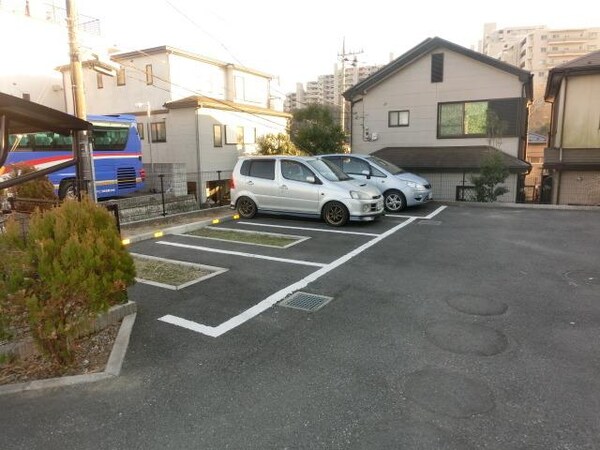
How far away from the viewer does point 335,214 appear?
10.1 meters

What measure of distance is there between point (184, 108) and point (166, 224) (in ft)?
37.2

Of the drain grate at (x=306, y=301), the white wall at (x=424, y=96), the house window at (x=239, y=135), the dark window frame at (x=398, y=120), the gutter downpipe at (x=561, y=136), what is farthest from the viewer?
the house window at (x=239, y=135)

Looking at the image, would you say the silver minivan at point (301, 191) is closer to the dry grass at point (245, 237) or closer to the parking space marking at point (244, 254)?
the dry grass at point (245, 237)

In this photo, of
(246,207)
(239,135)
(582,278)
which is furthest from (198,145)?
(582,278)

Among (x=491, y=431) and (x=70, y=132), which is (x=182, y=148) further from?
(x=491, y=431)

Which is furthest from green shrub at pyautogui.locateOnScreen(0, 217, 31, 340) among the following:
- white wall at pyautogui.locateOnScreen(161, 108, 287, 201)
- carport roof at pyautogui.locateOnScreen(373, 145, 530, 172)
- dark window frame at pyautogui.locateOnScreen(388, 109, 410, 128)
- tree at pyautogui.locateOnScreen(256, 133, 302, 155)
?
tree at pyautogui.locateOnScreen(256, 133, 302, 155)

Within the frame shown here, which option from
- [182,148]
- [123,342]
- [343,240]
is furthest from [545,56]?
[123,342]

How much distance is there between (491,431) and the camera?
2781mm

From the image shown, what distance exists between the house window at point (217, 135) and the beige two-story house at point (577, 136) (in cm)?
1536

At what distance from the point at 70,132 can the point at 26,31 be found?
26.8m

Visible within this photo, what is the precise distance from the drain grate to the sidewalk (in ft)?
15.4

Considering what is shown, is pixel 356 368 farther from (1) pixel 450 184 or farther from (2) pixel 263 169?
(1) pixel 450 184

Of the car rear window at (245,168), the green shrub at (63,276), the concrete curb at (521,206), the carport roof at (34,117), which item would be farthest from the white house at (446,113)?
the green shrub at (63,276)

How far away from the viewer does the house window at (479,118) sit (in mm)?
17078
